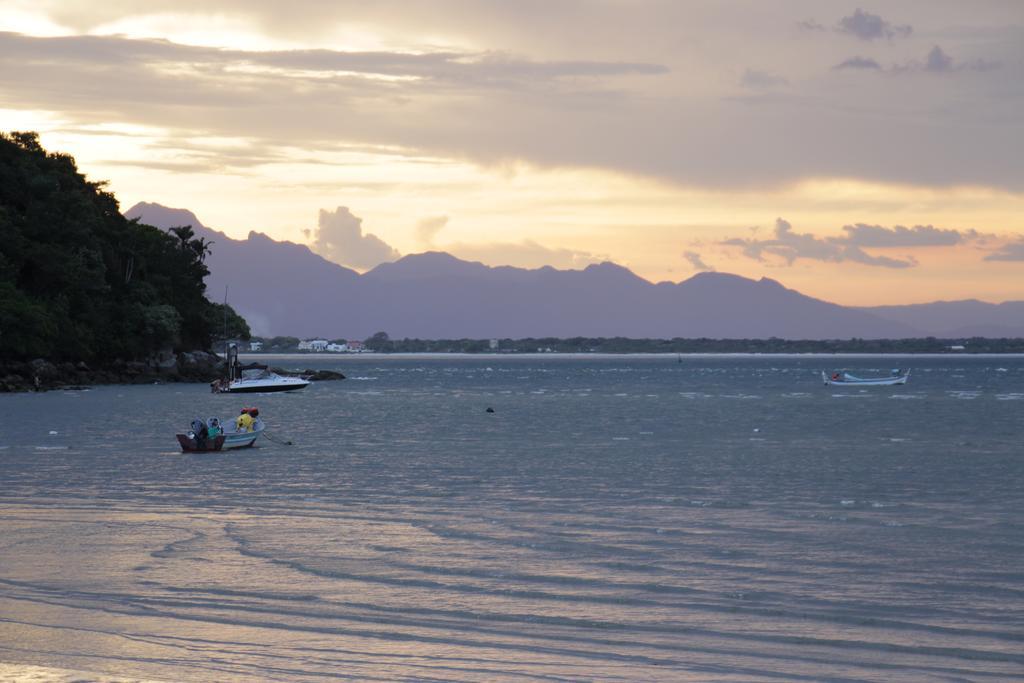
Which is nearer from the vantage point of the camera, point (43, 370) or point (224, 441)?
point (224, 441)

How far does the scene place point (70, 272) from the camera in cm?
12088

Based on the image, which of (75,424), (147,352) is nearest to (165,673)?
(75,424)

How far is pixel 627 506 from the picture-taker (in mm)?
30078

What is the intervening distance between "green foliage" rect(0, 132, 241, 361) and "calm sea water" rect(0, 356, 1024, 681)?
2787 inches

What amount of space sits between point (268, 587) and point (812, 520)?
550 inches

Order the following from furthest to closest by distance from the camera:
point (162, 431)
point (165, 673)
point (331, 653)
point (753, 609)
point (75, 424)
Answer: point (75, 424)
point (162, 431)
point (753, 609)
point (331, 653)
point (165, 673)

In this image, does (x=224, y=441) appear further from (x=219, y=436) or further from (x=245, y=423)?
(x=245, y=423)

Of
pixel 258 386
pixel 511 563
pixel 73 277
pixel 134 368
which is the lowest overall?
pixel 258 386

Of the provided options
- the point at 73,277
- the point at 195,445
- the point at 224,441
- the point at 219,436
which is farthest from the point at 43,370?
the point at 195,445

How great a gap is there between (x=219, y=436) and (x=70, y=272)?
268ft

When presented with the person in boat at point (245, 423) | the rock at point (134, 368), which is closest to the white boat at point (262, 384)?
the rock at point (134, 368)

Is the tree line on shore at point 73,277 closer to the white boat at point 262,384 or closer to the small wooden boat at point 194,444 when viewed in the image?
the white boat at point 262,384

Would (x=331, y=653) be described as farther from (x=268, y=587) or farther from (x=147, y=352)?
(x=147, y=352)

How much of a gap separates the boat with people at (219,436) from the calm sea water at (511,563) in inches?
33.8
